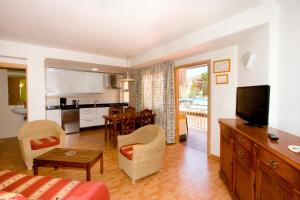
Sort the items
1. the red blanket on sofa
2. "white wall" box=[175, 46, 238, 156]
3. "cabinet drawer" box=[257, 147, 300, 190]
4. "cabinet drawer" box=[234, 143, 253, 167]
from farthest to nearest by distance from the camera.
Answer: "white wall" box=[175, 46, 238, 156]
"cabinet drawer" box=[234, 143, 253, 167]
the red blanket on sofa
"cabinet drawer" box=[257, 147, 300, 190]

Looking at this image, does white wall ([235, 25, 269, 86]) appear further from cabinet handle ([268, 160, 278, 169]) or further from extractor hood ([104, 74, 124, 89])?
extractor hood ([104, 74, 124, 89])

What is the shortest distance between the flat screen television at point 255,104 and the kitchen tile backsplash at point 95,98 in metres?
5.44

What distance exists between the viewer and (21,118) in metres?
4.83

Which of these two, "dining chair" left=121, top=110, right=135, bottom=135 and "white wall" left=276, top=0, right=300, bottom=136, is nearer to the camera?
"white wall" left=276, top=0, right=300, bottom=136

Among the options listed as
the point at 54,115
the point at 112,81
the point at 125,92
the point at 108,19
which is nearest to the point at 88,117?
the point at 54,115

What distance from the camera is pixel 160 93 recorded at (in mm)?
4551

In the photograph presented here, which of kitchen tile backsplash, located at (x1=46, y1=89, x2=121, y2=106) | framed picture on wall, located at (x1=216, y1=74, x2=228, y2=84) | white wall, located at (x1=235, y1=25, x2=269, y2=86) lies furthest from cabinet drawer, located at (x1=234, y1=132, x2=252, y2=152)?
kitchen tile backsplash, located at (x1=46, y1=89, x2=121, y2=106)

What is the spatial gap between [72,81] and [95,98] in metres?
1.15

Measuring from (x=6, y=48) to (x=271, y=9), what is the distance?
4.74 meters

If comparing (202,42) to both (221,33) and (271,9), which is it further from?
(271,9)

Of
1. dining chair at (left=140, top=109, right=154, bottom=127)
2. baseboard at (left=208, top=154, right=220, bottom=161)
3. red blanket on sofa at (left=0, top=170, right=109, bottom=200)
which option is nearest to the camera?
red blanket on sofa at (left=0, top=170, right=109, bottom=200)

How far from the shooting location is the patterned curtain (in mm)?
4246

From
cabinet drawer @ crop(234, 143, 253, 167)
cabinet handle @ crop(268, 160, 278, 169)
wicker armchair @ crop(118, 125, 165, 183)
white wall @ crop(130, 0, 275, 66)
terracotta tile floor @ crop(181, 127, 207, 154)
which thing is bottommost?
terracotta tile floor @ crop(181, 127, 207, 154)

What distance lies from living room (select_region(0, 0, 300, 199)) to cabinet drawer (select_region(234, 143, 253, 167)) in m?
0.61
